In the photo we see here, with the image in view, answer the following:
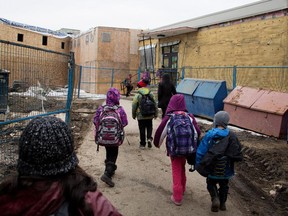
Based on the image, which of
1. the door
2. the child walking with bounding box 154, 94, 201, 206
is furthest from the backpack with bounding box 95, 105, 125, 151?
the door

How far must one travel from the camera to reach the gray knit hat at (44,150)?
155 centimetres

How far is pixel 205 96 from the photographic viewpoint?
435 inches

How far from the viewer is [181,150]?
13.9 ft

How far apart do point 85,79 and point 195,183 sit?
69.6ft

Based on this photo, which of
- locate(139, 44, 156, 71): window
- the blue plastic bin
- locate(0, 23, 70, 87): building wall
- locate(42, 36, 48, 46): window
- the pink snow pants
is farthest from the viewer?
locate(42, 36, 48, 46): window

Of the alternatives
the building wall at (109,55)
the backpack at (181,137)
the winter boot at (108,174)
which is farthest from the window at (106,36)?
the backpack at (181,137)

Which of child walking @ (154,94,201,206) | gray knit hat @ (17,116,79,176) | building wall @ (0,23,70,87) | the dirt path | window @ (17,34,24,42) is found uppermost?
window @ (17,34,24,42)

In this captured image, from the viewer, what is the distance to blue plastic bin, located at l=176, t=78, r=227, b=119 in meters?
10.8

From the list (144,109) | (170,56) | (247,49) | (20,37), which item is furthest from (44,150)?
(20,37)

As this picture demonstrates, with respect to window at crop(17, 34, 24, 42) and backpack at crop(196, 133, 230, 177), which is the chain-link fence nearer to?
backpack at crop(196, 133, 230, 177)

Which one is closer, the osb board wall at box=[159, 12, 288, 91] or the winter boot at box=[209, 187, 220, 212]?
the winter boot at box=[209, 187, 220, 212]

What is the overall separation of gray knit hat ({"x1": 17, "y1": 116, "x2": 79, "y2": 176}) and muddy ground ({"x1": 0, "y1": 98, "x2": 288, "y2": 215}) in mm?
3286

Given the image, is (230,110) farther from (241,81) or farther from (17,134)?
(17,134)

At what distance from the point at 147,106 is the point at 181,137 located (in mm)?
2599
